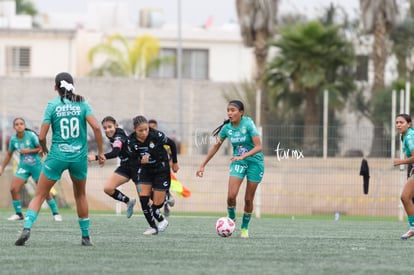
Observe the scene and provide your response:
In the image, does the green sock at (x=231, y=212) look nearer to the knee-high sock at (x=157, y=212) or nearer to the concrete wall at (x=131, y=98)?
the knee-high sock at (x=157, y=212)

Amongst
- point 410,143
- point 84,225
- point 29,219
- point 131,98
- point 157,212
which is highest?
point 131,98

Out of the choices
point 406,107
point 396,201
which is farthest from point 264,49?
point 396,201

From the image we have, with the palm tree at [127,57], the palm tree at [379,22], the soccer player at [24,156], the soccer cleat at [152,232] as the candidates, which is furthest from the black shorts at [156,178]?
the palm tree at [127,57]

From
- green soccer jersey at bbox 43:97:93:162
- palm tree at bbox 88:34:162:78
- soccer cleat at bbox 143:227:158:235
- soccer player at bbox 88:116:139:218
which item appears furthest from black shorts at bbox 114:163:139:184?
palm tree at bbox 88:34:162:78

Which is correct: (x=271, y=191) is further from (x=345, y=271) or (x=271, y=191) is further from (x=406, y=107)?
(x=345, y=271)

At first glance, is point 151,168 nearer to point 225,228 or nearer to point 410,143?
point 225,228

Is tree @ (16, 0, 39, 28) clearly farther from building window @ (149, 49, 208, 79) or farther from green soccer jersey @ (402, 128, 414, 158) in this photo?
green soccer jersey @ (402, 128, 414, 158)

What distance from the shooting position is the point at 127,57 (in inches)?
2438

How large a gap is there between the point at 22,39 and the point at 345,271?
48976 millimetres

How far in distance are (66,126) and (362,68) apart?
115 feet

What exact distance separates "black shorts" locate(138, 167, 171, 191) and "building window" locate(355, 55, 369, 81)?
28150 millimetres

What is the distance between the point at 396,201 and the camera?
29969 millimetres

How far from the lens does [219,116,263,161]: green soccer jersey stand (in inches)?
659

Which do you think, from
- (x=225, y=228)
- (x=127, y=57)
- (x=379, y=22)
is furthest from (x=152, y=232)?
(x=127, y=57)
